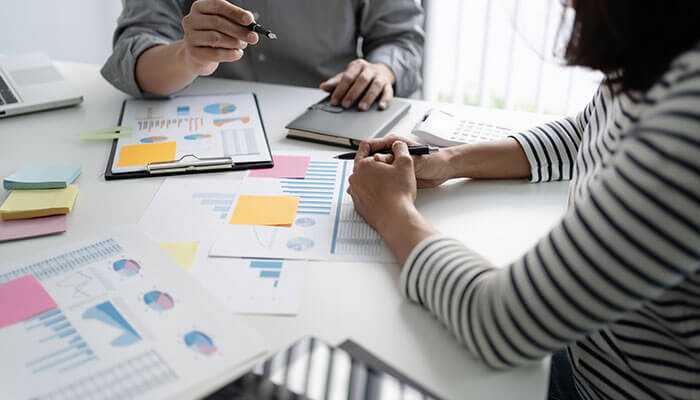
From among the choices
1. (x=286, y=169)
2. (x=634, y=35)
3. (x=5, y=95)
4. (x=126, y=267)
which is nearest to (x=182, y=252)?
(x=126, y=267)

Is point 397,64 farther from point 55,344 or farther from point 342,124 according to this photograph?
point 55,344

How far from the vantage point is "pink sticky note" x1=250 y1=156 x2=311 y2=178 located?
1057 millimetres

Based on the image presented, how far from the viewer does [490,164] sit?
1027 mm

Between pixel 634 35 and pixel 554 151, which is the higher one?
pixel 634 35

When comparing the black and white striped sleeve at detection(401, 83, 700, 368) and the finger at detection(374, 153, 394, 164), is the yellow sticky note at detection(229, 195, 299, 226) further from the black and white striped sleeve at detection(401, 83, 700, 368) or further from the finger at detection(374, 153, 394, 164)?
the black and white striped sleeve at detection(401, 83, 700, 368)

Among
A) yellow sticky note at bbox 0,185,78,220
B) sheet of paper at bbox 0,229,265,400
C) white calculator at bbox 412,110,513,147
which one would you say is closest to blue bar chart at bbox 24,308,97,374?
sheet of paper at bbox 0,229,265,400

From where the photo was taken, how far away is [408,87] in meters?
1.55

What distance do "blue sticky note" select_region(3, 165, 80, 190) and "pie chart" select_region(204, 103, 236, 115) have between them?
0.29 metres

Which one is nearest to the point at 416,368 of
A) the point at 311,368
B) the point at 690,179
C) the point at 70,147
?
the point at 311,368

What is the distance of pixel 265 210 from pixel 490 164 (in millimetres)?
364

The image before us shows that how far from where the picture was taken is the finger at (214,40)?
3.85ft

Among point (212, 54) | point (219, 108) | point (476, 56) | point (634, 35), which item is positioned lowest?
point (476, 56)

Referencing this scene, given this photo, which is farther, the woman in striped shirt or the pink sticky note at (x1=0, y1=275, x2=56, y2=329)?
the pink sticky note at (x1=0, y1=275, x2=56, y2=329)

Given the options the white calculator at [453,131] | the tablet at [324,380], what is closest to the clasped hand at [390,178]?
the white calculator at [453,131]
